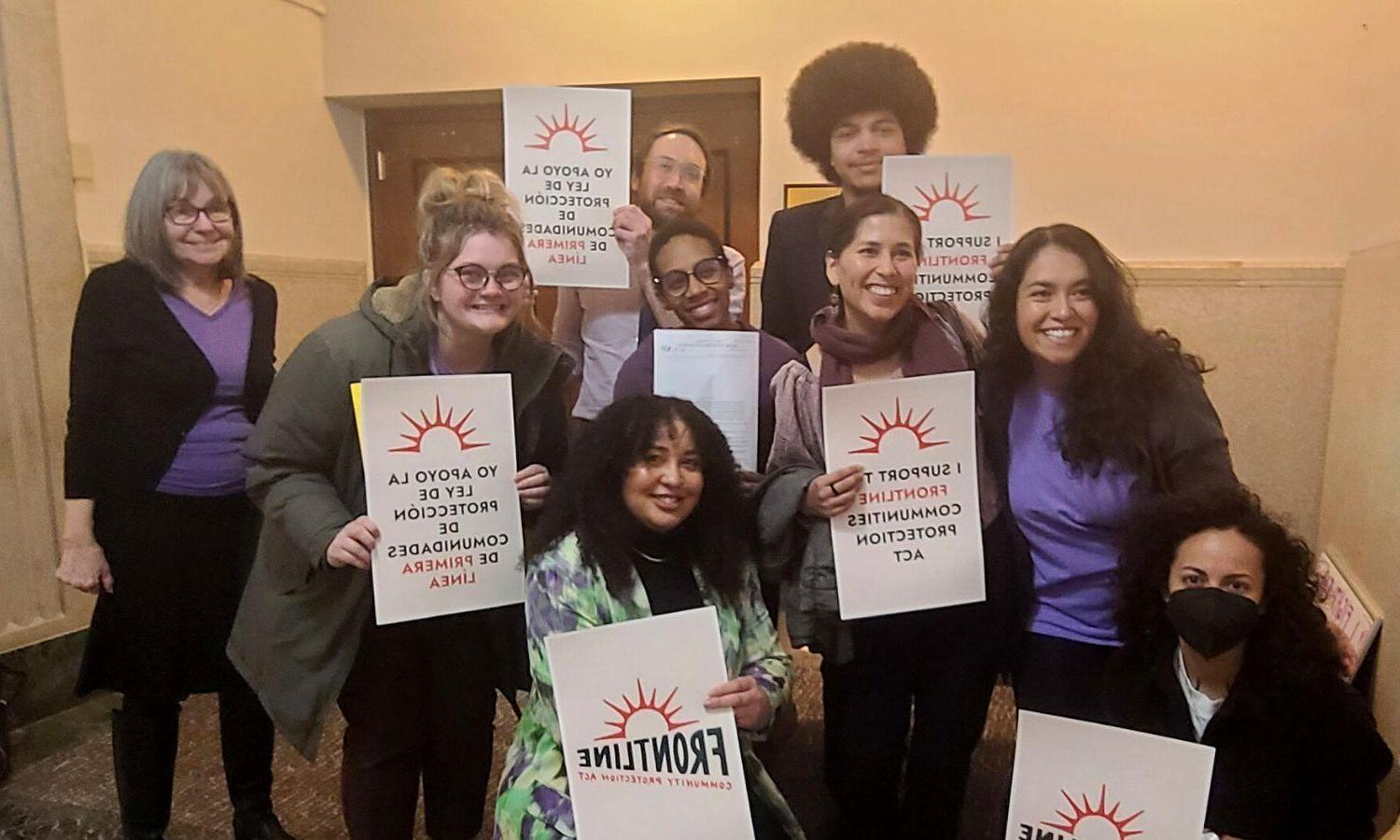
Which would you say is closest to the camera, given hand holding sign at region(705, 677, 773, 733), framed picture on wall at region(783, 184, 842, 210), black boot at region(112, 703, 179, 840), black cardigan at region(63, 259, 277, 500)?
hand holding sign at region(705, 677, 773, 733)

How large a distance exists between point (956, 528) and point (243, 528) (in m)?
1.30

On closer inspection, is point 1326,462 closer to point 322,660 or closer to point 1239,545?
point 1239,545

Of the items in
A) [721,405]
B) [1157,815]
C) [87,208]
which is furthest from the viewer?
[87,208]

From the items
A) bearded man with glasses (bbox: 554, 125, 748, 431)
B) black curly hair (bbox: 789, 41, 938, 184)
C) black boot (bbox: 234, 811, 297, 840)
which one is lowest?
black boot (bbox: 234, 811, 297, 840)

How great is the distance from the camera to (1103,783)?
1.26m

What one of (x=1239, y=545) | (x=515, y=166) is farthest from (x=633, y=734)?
(x=515, y=166)

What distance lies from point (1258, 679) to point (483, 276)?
1222 millimetres

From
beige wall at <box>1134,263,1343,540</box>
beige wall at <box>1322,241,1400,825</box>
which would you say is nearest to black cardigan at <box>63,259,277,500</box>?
beige wall at <box>1322,241,1400,825</box>

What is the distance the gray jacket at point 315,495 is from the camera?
1.46m

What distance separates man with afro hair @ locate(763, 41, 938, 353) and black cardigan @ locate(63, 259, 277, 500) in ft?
3.51

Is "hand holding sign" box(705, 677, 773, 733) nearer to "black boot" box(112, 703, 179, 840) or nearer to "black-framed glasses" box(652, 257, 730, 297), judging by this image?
"black-framed glasses" box(652, 257, 730, 297)

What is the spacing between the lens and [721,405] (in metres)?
1.58

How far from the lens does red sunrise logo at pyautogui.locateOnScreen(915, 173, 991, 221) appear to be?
1.59 m

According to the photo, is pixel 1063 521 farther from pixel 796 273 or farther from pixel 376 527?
pixel 376 527
